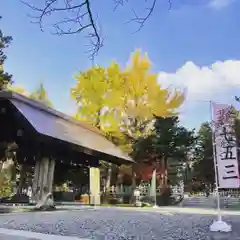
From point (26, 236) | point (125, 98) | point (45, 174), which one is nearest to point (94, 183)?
A: point (125, 98)

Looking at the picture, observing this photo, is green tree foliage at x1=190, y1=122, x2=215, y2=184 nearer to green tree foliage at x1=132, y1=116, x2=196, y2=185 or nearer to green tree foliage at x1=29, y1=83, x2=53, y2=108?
green tree foliage at x1=132, y1=116, x2=196, y2=185

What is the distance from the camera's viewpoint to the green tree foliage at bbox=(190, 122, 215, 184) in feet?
90.0

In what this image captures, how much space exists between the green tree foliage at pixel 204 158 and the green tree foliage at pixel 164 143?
243 centimetres

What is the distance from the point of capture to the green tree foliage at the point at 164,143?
78.8 feet

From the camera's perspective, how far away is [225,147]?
28.0 ft

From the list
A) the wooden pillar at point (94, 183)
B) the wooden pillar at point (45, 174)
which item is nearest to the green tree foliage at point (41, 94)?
the wooden pillar at point (94, 183)

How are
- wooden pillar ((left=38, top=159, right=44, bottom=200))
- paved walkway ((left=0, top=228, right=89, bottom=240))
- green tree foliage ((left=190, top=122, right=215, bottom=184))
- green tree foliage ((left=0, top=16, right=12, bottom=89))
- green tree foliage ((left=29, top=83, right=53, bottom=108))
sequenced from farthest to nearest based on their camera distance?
green tree foliage ((left=29, top=83, right=53, bottom=108)) → green tree foliage ((left=190, top=122, right=215, bottom=184)) → green tree foliage ((left=0, top=16, right=12, bottom=89)) → wooden pillar ((left=38, top=159, right=44, bottom=200)) → paved walkway ((left=0, top=228, right=89, bottom=240))

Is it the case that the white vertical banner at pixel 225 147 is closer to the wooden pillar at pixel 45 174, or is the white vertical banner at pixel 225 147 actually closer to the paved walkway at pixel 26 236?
the paved walkway at pixel 26 236

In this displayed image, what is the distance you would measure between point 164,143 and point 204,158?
15.5 ft

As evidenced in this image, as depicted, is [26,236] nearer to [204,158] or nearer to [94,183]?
[94,183]

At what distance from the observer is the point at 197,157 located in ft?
96.4

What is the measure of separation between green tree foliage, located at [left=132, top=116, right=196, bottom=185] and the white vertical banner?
14.9 meters

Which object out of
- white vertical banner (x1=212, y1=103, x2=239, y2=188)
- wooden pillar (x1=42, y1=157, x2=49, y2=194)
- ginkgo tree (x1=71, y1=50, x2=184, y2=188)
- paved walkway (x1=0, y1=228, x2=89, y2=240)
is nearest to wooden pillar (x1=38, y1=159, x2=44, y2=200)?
wooden pillar (x1=42, y1=157, x2=49, y2=194)

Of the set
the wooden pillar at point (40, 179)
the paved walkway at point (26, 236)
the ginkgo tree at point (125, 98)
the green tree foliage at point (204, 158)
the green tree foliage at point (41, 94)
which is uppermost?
the green tree foliage at point (41, 94)
